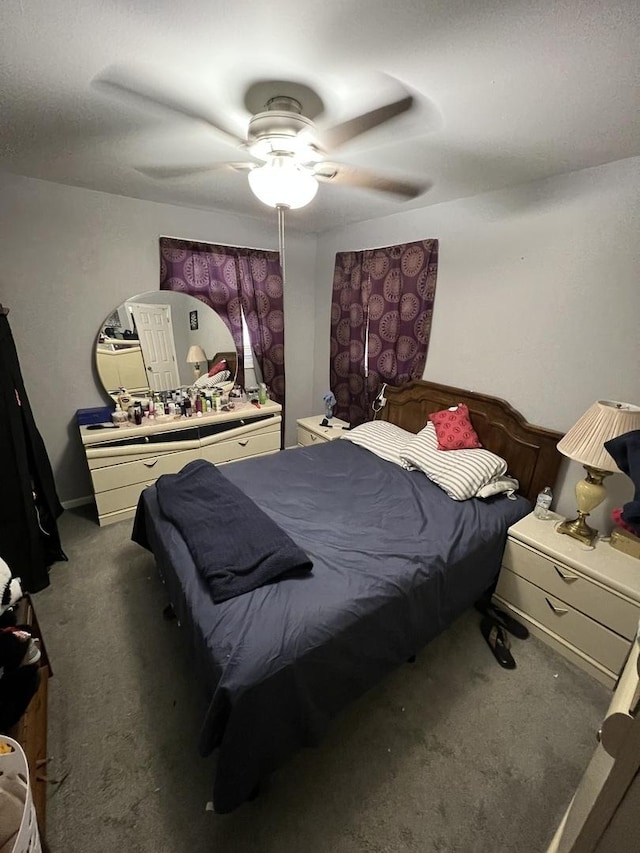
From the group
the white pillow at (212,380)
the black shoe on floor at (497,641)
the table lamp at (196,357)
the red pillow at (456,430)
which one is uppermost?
the table lamp at (196,357)

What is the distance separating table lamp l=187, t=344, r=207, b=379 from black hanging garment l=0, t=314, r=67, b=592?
4.13 ft

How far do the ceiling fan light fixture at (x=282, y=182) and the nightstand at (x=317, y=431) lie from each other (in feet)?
6.34

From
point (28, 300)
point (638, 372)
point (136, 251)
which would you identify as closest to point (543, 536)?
point (638, 372)

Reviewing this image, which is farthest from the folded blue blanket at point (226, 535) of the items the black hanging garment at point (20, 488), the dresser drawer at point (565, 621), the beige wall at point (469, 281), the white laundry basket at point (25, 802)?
the beige wall at point (469, 281)

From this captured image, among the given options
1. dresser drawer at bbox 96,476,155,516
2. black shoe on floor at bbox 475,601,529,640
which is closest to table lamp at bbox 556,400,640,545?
black shoe on floor at bbox 475,601,529,640

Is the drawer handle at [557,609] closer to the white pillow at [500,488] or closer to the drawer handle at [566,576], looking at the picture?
the drawer handle at [566,576]

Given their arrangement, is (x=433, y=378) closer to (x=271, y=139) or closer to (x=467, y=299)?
(x=467, y=299)

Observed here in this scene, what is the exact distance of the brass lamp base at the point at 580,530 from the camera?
178 centimetres

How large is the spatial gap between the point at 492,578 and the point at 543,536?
13.8 inches

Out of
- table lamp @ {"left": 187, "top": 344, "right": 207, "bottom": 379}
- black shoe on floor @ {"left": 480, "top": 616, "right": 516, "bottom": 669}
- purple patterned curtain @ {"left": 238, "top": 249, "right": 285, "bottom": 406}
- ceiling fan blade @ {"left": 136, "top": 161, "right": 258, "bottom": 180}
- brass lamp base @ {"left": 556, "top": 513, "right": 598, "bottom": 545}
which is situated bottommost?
black shoe on floor @ {"left": 480, "top": 616, "right": 516, "bottom": 669}

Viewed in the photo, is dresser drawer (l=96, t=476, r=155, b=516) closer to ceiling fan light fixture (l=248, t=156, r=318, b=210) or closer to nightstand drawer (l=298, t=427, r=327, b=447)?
nightstand drawer (l=298, t=427, r=327, b=447)

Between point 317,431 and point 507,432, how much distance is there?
1554 mm

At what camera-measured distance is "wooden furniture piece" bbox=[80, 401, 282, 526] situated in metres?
2.52

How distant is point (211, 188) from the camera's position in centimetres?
224
